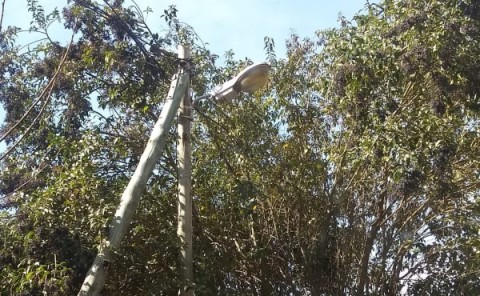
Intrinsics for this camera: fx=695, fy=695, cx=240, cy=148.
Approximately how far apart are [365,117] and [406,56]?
79cm

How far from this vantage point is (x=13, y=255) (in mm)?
6145

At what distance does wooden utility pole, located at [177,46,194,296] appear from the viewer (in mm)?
6174

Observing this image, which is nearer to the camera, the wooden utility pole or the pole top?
the wooden utility pole

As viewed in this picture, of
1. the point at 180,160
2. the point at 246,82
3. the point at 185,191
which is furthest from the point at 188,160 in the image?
the point at 246,82

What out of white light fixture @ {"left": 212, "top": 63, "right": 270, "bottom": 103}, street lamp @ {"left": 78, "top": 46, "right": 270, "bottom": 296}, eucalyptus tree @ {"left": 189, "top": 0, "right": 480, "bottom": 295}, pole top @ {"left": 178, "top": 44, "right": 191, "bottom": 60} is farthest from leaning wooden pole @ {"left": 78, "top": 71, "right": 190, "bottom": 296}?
eucalyptus tree @ {"left": 189, "top": 0, "right": 480, "bottom": 295}

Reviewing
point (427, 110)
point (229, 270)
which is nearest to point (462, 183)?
point (427, 110)

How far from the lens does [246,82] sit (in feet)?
20.4

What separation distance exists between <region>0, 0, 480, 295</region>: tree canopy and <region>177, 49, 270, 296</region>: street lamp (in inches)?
12.2

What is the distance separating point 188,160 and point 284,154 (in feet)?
8.95

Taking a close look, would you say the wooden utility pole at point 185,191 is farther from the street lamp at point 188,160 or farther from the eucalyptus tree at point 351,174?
the eucalyptus tree at point 351,174

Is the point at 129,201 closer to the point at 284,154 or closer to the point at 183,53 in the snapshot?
the point at 183,53

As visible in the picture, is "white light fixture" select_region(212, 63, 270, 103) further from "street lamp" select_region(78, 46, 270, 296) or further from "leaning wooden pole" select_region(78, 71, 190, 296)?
"leaning wooden pole" select_region(78, 71, 190, 296)

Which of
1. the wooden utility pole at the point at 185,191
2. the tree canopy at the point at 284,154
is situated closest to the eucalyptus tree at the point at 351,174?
the tree canopy at the point at 284,154

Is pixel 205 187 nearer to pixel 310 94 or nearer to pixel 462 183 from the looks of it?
pixel 310 94
